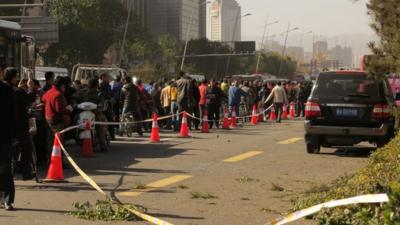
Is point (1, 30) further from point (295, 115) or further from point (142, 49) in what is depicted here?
point (142, 49)

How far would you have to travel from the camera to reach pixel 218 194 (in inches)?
401

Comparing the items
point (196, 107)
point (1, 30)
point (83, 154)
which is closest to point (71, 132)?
point (83, 154)

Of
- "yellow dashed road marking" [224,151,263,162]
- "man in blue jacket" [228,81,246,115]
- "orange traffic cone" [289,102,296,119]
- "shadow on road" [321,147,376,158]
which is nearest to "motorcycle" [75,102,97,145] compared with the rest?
"yellow dashed road marking" [224,151,263,162]

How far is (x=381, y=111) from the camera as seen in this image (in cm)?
1508

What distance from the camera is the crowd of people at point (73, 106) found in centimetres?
870

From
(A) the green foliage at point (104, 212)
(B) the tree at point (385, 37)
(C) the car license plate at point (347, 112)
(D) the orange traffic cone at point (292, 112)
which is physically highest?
(B) the tree at point (385, 37)

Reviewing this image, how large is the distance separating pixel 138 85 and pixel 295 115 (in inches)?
663

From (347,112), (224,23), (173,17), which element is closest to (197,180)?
(347,112)

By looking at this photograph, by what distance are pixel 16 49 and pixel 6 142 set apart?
1009 cm

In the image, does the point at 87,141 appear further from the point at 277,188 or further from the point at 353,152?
the point at 353,152

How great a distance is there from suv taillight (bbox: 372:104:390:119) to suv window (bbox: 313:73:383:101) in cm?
19

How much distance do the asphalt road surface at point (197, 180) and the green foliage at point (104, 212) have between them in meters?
0.22

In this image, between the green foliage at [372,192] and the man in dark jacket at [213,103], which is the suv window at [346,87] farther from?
the man in dark jacket at [213,103]

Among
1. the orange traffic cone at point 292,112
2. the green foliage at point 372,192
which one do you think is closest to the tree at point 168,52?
the orange traffic cone at point 292,112
